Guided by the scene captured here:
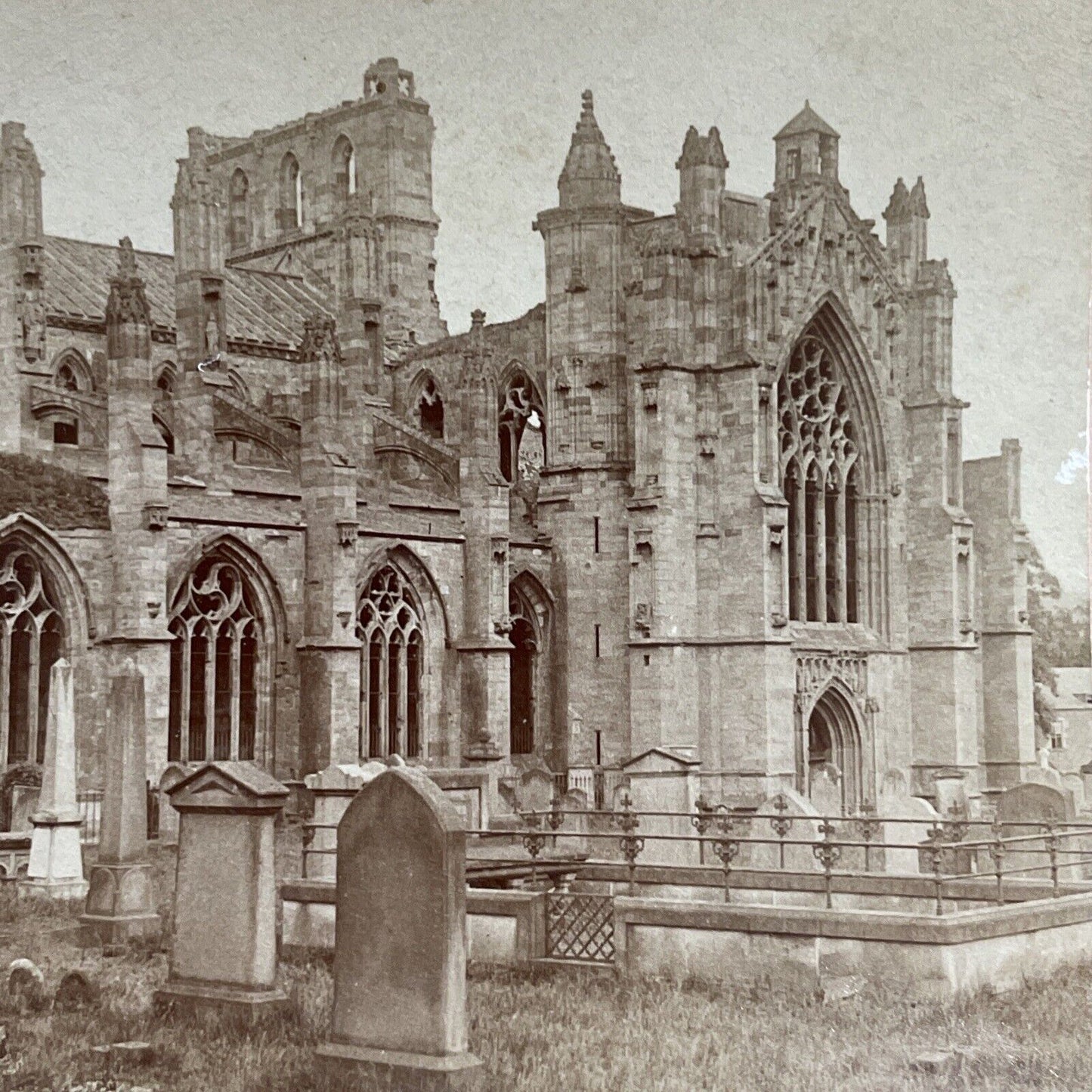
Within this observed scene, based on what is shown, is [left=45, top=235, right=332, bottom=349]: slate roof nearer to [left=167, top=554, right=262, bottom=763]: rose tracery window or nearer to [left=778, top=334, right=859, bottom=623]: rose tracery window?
[left=167, top=554, right=262, bottom=763]: rose tracery window

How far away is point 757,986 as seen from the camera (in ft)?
56.9

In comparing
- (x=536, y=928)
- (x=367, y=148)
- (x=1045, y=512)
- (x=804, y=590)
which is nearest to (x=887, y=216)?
(x=804, y=590)

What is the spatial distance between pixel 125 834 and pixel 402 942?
6763 millimetres

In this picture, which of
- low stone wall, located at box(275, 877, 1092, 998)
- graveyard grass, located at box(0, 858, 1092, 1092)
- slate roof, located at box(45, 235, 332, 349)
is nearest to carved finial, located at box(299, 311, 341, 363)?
slate roof, located at box(45, 235, 332, 349)

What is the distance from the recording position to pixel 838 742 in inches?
1549

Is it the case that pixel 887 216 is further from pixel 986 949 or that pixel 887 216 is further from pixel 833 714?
pixel 986 949

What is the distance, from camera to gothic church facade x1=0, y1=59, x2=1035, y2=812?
3169 cm

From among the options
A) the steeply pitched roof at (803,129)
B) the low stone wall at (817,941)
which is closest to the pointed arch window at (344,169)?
the steeply pitched roof at (803,129)

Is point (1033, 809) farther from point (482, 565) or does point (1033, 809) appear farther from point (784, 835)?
point (482, 565)

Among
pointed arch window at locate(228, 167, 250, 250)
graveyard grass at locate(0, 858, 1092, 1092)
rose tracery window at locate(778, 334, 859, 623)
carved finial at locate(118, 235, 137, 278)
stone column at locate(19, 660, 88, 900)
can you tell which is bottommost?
graveyard grass at locate(0, 858, 1092, 1092)

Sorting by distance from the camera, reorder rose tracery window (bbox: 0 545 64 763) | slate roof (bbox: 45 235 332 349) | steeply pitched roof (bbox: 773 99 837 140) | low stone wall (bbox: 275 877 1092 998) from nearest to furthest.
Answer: low stone wall (bbox: 275 877 1092 998)
rose tracery window (bbox: 0 545 64 763)
steeply pitched roof (bbox: 773 99 837 140)
slate roof (bbox: 45 235 332 349)

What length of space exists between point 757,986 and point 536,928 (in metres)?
2.37

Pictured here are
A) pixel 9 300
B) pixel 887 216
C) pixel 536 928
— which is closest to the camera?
pixel 536 928

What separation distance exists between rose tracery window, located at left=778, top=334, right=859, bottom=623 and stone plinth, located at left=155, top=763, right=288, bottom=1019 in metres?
23.2
